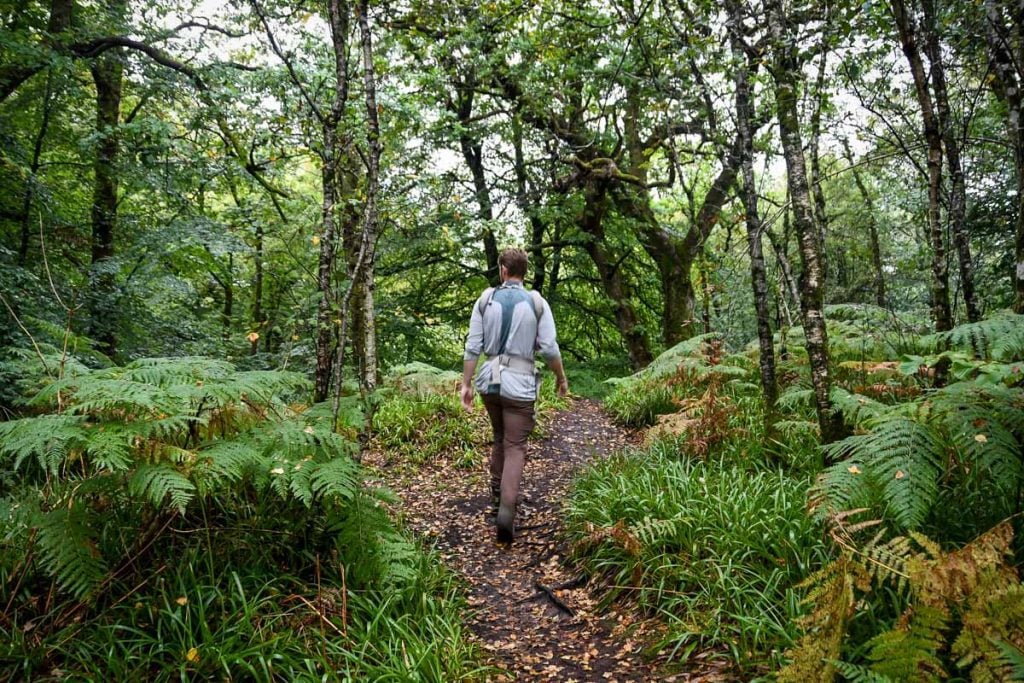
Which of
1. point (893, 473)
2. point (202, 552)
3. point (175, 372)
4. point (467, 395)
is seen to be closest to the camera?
point (893, 473)

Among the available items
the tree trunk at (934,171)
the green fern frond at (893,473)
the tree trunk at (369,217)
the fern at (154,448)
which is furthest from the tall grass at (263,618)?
the tree trunk at (934,171)

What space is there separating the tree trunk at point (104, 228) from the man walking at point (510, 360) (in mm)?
6080

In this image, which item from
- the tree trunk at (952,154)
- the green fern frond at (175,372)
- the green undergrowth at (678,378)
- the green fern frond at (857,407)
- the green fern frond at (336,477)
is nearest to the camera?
the green fern frond at (336,477)

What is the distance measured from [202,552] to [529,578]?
232cm

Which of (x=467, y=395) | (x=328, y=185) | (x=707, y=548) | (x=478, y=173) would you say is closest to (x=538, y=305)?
(x=467, y=395)

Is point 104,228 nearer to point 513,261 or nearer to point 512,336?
point 513,261

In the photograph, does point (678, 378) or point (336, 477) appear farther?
point (678, 378)

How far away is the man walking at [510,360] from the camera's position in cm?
456

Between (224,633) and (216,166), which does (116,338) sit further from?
(224,633)

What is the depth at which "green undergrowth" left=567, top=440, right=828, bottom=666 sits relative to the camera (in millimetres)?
2891

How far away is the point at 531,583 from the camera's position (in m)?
4.02

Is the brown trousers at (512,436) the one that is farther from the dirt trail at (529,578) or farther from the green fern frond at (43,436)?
the green fern frond at (43,436)

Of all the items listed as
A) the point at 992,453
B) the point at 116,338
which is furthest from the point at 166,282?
the point at 992,453

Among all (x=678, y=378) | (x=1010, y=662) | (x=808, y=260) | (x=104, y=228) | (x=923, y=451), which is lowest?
(x=1010, y=662)
